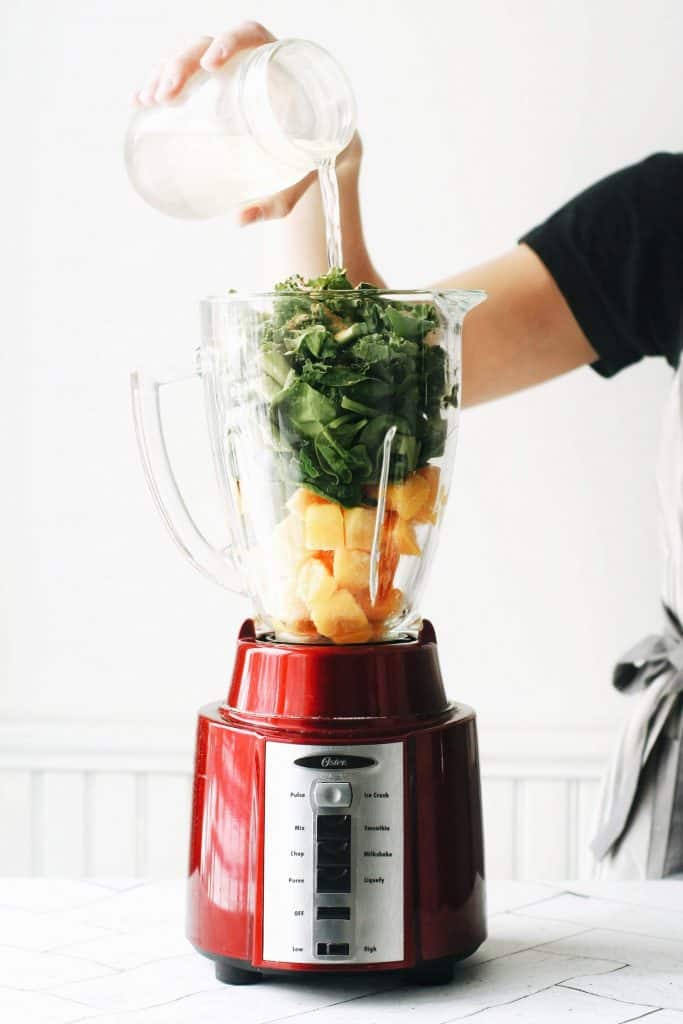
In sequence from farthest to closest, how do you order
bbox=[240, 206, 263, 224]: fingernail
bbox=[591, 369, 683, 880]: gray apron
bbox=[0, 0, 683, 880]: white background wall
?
bbox=[0, 0, 683, 880]: white background wall, bbox=[591, 369, 683, 880]: gray apron, bbox=[240, 206, 263, 224]: fingernail

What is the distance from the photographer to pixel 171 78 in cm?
82

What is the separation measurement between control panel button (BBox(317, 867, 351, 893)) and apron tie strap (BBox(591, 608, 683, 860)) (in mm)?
500

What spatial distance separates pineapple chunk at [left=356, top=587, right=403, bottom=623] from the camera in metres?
0.74

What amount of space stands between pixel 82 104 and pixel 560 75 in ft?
2.03

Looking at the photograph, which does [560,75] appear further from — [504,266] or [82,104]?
[82,104]

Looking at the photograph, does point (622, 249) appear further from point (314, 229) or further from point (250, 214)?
point (250, 214)

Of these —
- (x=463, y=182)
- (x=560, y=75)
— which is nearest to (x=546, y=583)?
(x=463, y=182)

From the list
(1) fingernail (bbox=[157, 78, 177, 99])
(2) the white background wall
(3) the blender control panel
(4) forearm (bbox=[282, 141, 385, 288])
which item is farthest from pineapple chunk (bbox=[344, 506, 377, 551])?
(2) the white background wall

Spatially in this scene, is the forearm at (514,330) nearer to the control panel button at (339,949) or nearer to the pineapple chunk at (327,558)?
the pineapple chunk at (327,558)

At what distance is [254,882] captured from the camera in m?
0.70

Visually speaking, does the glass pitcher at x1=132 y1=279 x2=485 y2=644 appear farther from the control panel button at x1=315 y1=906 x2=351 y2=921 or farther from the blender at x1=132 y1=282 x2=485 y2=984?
the control panel button at x1=315 y1=906 x2=351 y2=921

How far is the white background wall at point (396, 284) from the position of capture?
153 cm

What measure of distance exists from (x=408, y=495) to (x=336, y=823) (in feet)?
0.63

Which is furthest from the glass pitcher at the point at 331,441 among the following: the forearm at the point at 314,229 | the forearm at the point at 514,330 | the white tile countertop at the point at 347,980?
the forearm at the point at 514,330
